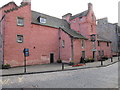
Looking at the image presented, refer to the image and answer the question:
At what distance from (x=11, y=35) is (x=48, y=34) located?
7354 millimetres

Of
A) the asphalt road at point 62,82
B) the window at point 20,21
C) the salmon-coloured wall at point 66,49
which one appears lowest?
the asphalt road at point 62,82

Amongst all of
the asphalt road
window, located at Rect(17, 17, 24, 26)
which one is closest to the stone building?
window, located at Rect(17, 17, 24, 26)

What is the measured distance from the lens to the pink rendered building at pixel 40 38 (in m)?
14.6

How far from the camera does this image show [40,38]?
59.8 ft

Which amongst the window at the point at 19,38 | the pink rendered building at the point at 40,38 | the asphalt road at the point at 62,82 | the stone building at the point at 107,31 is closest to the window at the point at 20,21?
the pink rendered building at the point at 40,38

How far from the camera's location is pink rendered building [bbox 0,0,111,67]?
14.6 meters

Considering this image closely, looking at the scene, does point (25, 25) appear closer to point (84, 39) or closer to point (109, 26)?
point (84, 39)

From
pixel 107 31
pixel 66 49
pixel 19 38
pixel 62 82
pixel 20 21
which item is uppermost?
pixel 107 31

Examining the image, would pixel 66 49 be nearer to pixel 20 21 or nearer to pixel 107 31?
pixel 20 21

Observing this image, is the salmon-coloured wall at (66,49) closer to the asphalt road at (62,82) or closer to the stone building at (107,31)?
the asphalt road at (62,82)

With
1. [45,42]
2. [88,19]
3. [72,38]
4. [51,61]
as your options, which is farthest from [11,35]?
[88,19]

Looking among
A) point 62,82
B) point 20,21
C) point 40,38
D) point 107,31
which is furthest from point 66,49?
point 107,31

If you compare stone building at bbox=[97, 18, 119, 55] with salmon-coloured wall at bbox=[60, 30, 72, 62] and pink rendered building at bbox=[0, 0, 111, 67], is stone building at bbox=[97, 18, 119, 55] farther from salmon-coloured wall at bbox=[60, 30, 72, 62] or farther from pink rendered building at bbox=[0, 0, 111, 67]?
salmon-coloured wall at bbox=[60, 30, 72, 62]

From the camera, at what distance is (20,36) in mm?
15695
